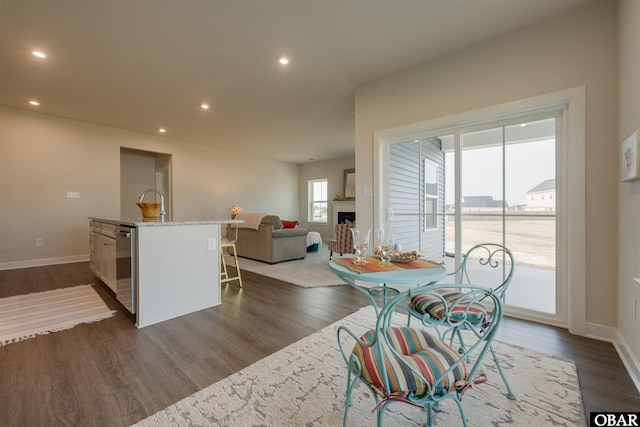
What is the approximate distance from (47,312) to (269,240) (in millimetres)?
2961

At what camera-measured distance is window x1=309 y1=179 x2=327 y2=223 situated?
8945mm

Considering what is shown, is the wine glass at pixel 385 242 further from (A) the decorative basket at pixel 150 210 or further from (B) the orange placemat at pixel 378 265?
(A) the decorative basket at pixel 150 210

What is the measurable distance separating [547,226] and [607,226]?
39 centimetres

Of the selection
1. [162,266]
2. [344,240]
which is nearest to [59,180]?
[162,266]

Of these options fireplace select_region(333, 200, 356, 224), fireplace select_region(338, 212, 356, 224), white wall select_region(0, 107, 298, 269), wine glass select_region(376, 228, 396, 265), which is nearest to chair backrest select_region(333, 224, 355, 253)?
fireplace select_region(333, 200, 356, 224)

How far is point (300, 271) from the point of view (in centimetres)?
443

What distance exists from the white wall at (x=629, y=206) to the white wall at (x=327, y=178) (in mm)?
6255

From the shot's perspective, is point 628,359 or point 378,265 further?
point 628,359

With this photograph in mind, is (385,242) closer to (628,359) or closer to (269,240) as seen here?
(628,359)

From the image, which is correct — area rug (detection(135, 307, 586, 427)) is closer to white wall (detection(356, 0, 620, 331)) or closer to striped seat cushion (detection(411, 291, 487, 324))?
striped seat cushion (detection(411, 291, 487, 324))

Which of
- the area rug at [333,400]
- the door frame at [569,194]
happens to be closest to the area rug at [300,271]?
the area rug at [333,400]

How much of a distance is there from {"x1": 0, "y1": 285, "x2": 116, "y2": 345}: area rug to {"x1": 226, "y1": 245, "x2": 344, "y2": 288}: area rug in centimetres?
208

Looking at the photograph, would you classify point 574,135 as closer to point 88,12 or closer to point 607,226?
point 607,226

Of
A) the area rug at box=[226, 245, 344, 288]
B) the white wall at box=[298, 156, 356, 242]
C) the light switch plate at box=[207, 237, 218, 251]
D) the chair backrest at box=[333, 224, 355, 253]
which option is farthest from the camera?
the white wall at box=[298, 156, 356, 242]
